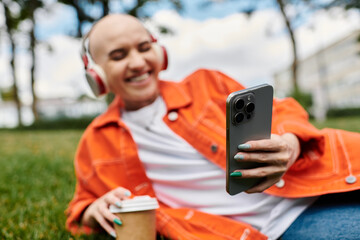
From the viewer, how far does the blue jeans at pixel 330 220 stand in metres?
1.29

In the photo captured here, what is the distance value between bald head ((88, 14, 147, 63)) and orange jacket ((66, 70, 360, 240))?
314mm

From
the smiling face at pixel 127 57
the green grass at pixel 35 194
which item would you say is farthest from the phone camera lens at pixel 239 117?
the green grass at pixel 35 194

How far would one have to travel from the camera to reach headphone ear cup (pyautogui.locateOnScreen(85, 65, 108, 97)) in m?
1.67

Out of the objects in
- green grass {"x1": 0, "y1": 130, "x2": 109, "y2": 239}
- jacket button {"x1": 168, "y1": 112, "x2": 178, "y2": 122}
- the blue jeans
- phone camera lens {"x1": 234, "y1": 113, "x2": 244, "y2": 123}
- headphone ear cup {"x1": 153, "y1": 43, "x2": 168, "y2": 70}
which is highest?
phone camera lens {"x1": 234, "y1": 113, "x2": 244, "y2": 123}

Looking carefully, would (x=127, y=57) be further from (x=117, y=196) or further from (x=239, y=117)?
(x=239, y=117)

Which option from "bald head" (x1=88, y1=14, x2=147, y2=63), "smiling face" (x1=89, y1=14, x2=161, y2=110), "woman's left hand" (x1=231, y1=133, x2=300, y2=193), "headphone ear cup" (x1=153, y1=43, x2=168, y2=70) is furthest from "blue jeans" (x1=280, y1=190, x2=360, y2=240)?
"bald head" (x1=88, y1=14, x2=147, y2=63)

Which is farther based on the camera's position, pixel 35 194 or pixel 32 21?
pixel 32 21

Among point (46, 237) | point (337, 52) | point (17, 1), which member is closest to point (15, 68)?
point (17, 1)

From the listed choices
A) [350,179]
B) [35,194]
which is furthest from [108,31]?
[35,194]

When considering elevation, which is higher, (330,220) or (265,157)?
(265,157)

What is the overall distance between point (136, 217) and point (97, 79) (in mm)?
755

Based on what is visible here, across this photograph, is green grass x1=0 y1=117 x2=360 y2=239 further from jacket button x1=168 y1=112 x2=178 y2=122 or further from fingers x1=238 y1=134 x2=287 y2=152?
fingers x1=238 y1=134 x2=287 y2=152

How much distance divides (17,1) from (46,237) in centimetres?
1750

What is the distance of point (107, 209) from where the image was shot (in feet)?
4.59
